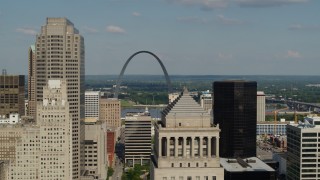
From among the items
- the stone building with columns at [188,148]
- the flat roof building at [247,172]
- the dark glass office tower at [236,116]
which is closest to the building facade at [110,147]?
the dark glass office tower at [236,116]

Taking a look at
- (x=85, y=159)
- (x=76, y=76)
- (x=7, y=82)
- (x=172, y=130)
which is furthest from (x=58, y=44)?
(x=172, y=130)

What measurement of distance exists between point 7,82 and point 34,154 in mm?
75132

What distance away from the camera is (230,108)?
156m

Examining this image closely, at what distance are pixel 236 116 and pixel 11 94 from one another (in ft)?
225

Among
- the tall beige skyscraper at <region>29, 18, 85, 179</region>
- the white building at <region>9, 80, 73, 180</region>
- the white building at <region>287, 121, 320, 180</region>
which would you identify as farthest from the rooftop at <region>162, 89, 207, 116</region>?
the tall beige skyscraper at <region>29, 18, 85, 179</region>

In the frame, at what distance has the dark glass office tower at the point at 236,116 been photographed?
154m

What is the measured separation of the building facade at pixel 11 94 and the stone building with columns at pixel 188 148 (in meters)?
126

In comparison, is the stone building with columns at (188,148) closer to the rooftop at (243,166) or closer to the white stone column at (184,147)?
the white stone column at (184,147)

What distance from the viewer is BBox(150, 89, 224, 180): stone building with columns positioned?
156 feet

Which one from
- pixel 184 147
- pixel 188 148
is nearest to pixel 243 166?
pixel 188 148

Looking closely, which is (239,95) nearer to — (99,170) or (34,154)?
(99,170)

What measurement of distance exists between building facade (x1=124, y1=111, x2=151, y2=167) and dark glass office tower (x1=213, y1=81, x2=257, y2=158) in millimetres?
24853

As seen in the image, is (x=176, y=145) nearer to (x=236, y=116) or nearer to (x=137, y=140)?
(x=236, y=116)

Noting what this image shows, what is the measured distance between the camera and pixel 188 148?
48.2m
